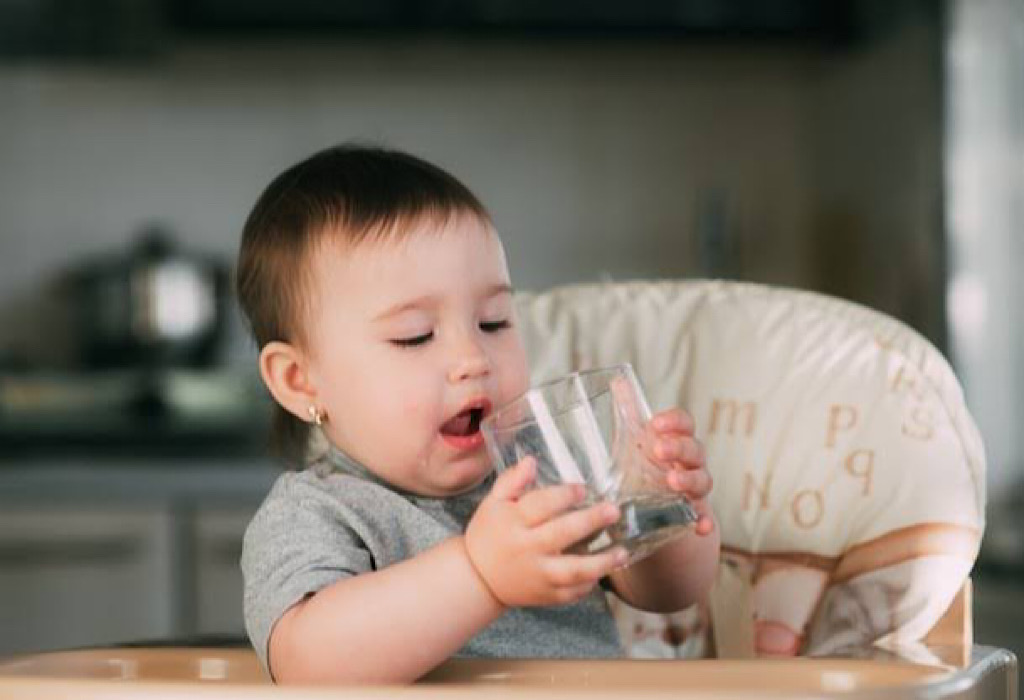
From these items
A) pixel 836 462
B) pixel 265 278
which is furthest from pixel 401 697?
pixel 836 462

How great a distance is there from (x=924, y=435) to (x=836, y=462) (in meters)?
0.08

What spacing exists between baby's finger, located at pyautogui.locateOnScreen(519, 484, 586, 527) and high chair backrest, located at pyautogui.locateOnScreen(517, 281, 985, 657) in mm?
421

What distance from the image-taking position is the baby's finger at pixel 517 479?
884 millimetres

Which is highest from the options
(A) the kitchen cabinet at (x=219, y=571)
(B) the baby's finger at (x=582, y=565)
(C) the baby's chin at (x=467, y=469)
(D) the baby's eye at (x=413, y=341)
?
(D) the baby's eye at (x=413, y=341)

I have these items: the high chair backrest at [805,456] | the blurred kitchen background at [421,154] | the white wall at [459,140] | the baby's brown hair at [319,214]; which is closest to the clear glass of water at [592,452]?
the baby's brown hair at [319,214]

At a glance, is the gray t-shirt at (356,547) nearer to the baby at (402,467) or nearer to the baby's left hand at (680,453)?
the baby at (402,467)

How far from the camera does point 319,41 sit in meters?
3.54

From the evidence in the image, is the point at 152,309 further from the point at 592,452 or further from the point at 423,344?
the point at 592,452

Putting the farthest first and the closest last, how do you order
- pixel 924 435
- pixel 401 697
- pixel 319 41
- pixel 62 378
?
pixel 319 41 → pixel 62 378 → pixel 924 435 → pixel 401 697

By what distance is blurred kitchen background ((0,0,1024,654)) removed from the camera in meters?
2.89

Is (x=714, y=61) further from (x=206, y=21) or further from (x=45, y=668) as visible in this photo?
(x=45, y=668)

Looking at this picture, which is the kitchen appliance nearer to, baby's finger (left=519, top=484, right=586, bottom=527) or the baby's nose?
the baby's nose

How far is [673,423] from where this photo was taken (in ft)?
3.27

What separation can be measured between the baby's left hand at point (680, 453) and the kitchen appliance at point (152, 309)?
7.77 ft
